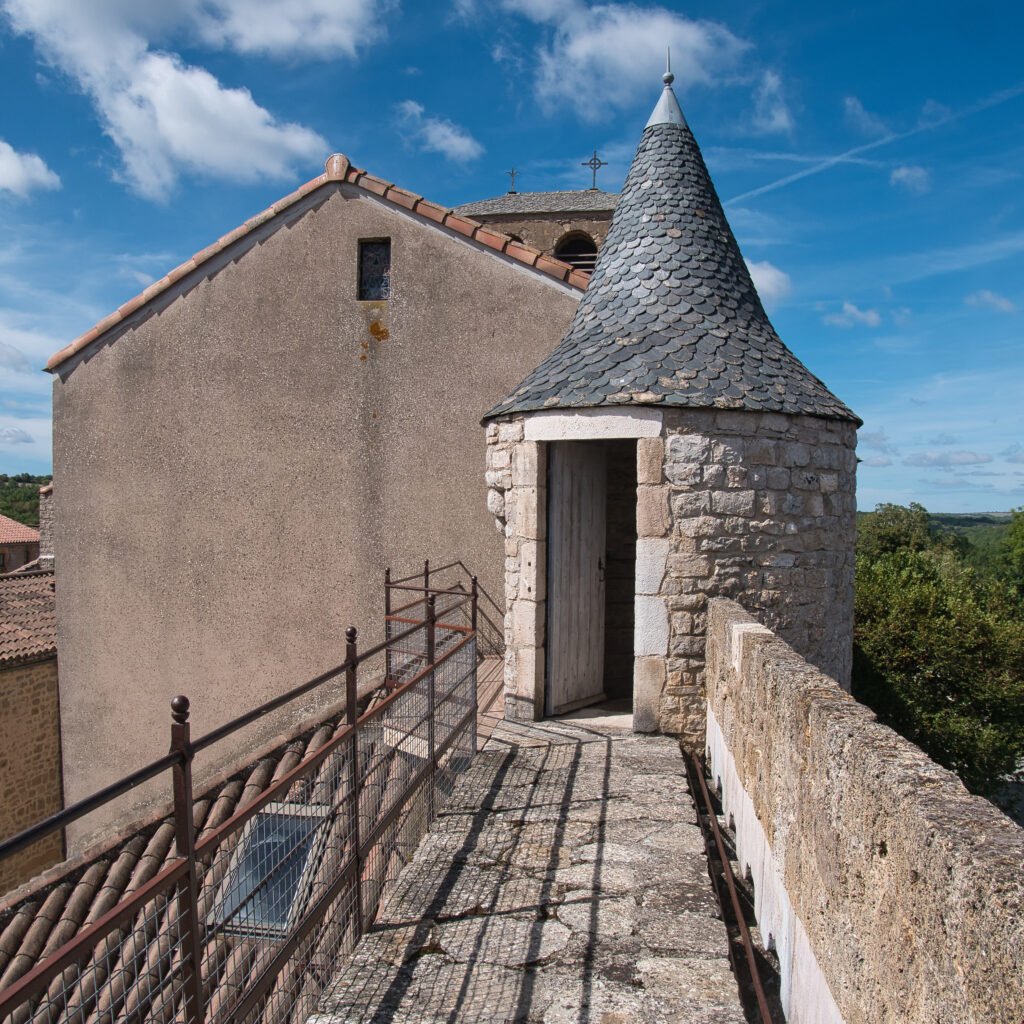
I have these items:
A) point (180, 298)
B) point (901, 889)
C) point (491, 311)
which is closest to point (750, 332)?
point (491, 311)

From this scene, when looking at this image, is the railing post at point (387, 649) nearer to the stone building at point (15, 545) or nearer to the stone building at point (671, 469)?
the stone building at point (671, 469)

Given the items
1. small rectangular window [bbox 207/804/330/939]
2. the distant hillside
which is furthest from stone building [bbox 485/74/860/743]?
the distant hillside

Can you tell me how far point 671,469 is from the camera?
17.4 feet

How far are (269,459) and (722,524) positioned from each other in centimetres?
600

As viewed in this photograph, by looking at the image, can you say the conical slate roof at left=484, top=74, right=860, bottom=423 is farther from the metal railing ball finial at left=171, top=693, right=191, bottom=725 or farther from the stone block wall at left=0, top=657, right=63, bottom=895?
the stone block wall at left=0, top=657, right=63, bottom=895

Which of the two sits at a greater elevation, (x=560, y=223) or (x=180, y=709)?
(x=560, y=223)

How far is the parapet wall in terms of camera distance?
1424 millimetres

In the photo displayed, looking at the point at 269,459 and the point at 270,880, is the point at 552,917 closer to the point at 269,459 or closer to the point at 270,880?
the point at 270,880

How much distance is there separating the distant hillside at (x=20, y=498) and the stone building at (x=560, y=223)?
29.9 metres

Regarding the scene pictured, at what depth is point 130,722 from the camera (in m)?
9.90

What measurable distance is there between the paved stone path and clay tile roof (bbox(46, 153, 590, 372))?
5.88m

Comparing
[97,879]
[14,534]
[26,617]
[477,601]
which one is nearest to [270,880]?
[97,879]

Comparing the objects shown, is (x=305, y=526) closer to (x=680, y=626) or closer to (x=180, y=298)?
(x=180, y=298)

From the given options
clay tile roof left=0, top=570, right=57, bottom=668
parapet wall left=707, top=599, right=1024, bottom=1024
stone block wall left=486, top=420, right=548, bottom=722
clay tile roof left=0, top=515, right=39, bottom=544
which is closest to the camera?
parapet wall left=707, top=599, right=1024, bottom=1024
